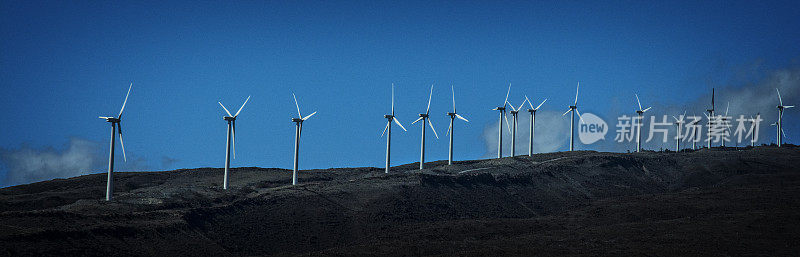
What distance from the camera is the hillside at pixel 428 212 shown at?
59.0 metres

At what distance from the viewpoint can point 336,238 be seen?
69750 millimetres

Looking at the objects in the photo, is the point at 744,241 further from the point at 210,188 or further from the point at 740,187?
the point at 210,188

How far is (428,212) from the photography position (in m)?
82.1

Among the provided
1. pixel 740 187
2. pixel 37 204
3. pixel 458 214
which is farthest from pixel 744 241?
pixel 37 204

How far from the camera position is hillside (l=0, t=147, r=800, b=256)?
59031 millimetres

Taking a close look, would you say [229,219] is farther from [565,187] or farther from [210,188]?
[565,187]

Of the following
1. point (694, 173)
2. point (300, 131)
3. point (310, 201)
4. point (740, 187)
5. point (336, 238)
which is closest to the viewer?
point (336, 238)

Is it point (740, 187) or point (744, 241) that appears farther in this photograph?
point (740, 187)

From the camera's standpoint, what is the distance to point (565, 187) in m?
103

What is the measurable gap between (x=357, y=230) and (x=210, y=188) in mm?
20142

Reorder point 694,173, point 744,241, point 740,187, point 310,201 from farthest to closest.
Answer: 1. point 694,173
2. point 740,187
3. point 310,201
4. point 744,241

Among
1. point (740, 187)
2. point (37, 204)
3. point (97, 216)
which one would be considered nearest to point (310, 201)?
point (97, 216)

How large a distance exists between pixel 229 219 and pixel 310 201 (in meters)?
10.9

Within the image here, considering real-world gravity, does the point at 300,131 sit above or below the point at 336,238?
above
